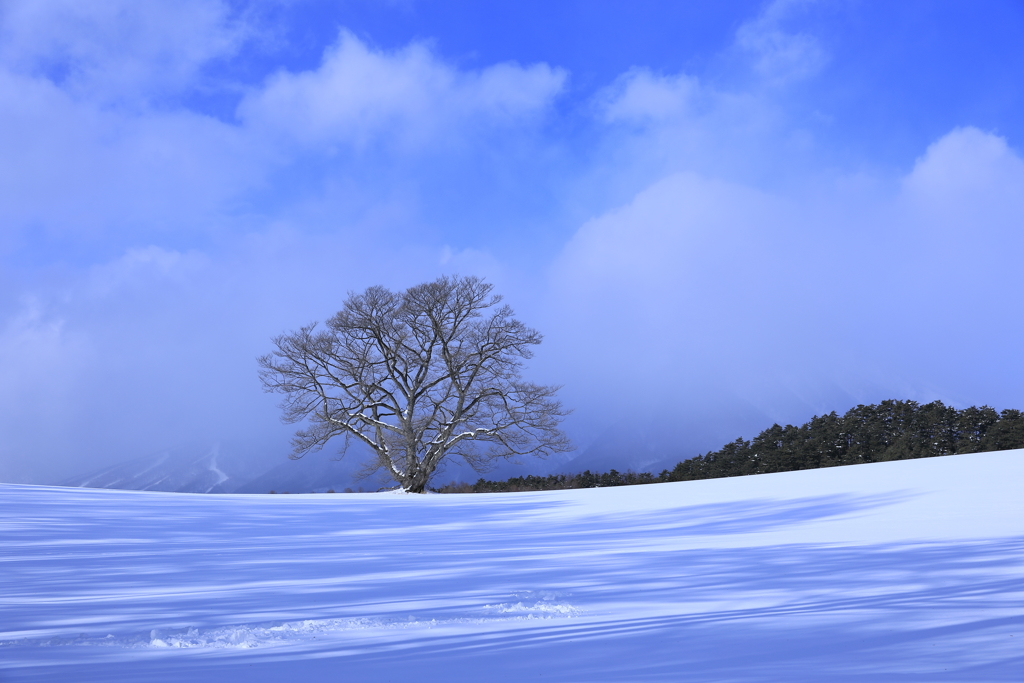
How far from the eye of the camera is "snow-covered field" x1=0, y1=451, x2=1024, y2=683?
2348mm

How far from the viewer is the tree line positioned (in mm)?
14141

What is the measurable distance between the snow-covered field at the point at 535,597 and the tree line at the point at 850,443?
963cm

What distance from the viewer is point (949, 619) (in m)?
2.69

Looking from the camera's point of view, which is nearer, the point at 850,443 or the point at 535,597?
the point at 535,597

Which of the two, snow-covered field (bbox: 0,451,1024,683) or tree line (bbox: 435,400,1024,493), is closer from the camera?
snow-covered field (bbox: 0,451,1024,683)

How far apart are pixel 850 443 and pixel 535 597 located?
50.4 feet

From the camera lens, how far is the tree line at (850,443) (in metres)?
14.1

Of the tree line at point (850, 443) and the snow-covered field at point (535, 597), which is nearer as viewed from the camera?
the snow-covered field at point (535, 597)

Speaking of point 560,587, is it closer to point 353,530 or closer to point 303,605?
point 303,605

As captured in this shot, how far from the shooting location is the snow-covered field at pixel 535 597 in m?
2.35

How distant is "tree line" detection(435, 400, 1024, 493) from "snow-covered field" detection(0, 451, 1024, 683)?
31.6 ft

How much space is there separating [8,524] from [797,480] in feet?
30.0

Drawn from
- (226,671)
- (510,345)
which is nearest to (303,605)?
(226,671)

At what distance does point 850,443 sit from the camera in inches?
626
